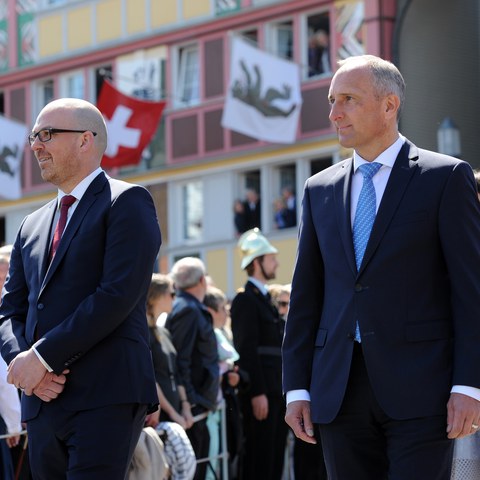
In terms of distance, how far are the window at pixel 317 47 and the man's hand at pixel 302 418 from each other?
25.0 m

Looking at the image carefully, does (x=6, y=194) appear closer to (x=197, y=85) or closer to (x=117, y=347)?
(x=197, y=85)

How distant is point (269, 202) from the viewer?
31.9 meters

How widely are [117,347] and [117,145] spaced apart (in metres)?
23.5

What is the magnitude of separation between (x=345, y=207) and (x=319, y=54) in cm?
2544

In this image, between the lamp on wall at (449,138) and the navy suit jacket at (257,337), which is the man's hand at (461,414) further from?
the lamp on wall at (449,138)

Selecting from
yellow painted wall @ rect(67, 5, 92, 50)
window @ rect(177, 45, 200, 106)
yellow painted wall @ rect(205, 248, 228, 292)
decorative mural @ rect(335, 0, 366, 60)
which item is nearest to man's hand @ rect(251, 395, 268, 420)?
decorative mural @ rect(335, 0, 366, 60)

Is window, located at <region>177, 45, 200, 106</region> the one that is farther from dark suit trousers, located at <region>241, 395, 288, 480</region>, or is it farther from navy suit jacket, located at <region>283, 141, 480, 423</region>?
navy suit jacket, located at <region>283, 141, 480, 423</region>

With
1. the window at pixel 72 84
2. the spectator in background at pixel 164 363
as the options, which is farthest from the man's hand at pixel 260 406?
the window at pixel 72 84

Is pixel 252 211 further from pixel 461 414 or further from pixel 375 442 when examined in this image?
pixel 461 414

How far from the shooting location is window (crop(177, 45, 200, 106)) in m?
33.8

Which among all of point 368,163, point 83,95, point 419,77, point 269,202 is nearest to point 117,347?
point 368,163

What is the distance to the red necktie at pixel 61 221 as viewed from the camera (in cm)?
640

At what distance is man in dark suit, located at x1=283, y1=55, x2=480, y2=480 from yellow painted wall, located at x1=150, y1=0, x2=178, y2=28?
28.7 m

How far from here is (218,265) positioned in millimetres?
33062
